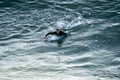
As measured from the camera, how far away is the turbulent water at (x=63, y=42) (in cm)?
2081

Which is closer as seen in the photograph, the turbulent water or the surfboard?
the turbulent water

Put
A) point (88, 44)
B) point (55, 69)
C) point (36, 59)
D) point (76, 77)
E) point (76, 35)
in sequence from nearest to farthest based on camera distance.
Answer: point (76, 77), point (55, 69), point (36, 59), point (88, 44), point (76, 35)

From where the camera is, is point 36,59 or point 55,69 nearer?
point 55,69

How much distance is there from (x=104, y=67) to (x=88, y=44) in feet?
12.5

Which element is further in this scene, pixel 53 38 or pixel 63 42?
pixel 53 38

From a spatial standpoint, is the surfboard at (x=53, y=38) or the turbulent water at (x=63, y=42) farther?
the surfboard at (x=53, y=38)

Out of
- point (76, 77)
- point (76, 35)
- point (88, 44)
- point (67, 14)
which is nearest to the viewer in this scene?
point (76, 77)

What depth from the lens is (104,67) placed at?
21125 millimetres

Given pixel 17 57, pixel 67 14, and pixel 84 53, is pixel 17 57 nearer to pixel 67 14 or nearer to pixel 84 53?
pixel 84 53

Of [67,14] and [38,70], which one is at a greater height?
[67,14]

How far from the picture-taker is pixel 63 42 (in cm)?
2539

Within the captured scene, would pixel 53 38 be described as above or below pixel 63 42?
above

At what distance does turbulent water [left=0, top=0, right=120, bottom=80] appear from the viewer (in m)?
20.8

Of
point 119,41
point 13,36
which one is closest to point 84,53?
point 119,41
